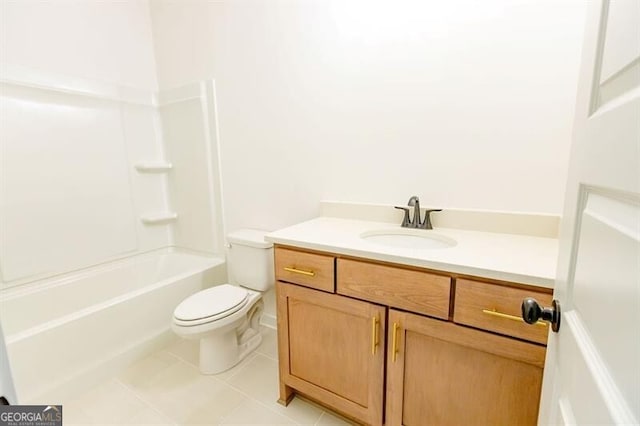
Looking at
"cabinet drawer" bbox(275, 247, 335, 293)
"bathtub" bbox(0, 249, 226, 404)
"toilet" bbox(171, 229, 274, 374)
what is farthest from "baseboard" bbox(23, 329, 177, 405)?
"cabinet drawer" bbox(275, 247, 335, 293)

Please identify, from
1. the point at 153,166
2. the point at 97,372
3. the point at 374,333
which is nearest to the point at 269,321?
the point at 97,372

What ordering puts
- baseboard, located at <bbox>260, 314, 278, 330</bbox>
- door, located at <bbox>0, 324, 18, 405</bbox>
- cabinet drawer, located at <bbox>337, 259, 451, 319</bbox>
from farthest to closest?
baseboard, located at <bbox>260, 314, 278, 330</bbox> < cabinet drawer, located at <bbox>337, 259, 451, 319</bbox> < door, located at <bbox>0, 324, 18, 405</bbox>

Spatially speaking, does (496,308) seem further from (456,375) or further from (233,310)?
(233,310)

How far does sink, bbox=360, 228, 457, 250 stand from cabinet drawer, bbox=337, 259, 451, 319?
0.25 metres

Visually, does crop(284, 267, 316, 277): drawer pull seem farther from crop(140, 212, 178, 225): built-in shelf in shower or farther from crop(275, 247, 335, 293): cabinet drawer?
crop(140, 212, 178, 225): built-in shelf in shower

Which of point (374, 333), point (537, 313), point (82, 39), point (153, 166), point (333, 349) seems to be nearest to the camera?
point (537, 313)

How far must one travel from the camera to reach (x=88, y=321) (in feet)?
5.14

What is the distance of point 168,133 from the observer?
2414mm

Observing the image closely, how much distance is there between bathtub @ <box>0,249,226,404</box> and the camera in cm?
141

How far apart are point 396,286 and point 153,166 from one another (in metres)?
2.18

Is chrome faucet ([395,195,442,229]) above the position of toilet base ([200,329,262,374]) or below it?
above

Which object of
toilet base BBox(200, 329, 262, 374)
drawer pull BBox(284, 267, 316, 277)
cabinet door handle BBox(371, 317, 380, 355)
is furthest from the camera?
toilet base BBox(200, 329, 262, 374)

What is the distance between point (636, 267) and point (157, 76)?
2.89 metres

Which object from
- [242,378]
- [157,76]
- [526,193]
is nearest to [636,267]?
[526,193]
